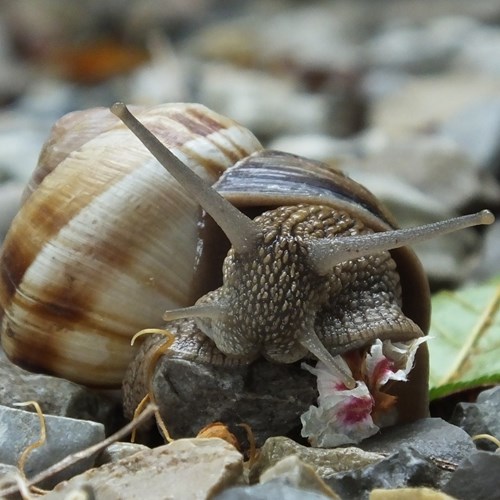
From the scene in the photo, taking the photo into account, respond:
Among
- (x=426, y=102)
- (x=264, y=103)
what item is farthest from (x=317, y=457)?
(x=426, y=102)

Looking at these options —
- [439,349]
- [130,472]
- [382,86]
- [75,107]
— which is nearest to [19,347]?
[130,472]

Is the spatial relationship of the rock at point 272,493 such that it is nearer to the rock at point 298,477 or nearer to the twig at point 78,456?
the rock at point 298,477

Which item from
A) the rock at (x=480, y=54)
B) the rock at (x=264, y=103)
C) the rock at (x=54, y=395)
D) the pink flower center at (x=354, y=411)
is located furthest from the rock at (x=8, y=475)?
the rock at (x=480, y=54)

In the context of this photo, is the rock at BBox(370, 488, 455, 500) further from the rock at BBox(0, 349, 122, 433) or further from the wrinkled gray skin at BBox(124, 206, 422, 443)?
the rock at BBox(0, 349, 122, 433)

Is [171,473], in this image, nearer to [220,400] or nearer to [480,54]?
[220,400]

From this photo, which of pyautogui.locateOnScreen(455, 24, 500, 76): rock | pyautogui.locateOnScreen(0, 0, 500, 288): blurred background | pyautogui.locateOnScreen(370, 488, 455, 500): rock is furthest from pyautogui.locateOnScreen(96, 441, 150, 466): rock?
pyautogui.locateOnScreen(455, 24, 500, 76): rock
